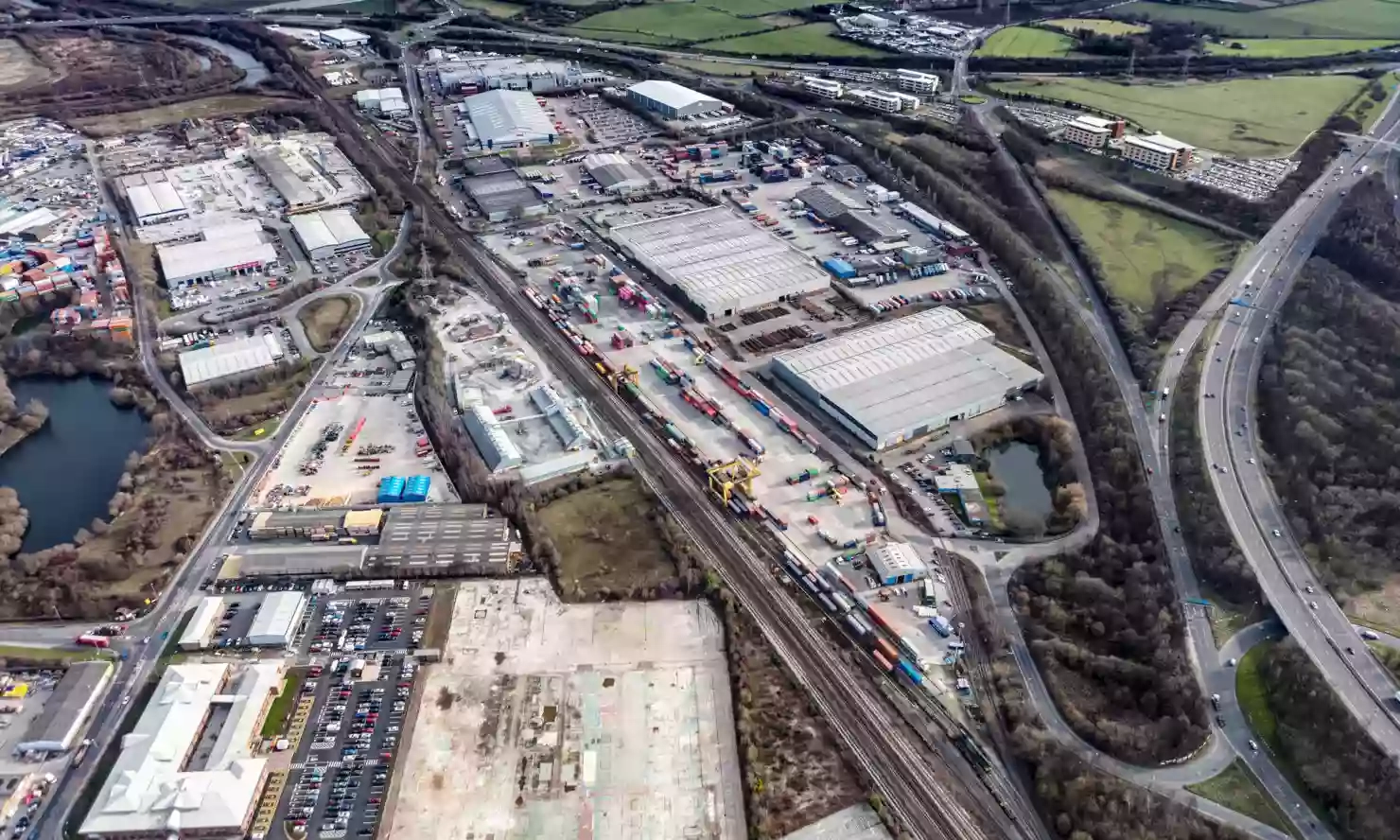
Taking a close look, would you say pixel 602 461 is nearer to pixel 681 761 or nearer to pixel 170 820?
pixel 681 761

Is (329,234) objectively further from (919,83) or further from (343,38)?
(919,83)

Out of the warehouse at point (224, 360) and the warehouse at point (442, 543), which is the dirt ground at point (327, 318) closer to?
the warehouse at point (224, 360)

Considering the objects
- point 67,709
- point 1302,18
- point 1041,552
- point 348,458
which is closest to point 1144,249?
point 1041,552

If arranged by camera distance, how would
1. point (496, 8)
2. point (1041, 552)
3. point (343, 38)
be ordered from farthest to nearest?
1. point (496, 8)
2. point (343, 38)
3. point (1041, 552)

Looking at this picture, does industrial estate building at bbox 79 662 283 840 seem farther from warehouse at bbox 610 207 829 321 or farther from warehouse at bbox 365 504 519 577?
warehouse at bbox 610 207 829 321

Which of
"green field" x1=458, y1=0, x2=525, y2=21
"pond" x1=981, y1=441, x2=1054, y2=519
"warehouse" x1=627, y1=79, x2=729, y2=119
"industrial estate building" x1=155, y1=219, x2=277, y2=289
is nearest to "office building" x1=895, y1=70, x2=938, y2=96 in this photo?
"warehouse" x1=627, y1=79, x2=729, y2=119

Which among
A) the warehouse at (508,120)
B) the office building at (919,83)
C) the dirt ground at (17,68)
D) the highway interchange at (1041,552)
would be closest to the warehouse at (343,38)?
the dirt ground at (17,68)
